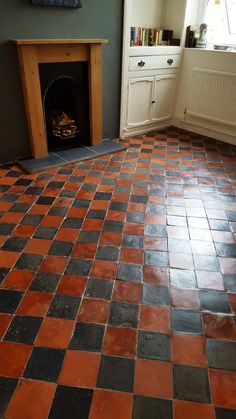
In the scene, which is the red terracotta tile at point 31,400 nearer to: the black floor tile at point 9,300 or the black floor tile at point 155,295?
the black floor tile at point 9,300

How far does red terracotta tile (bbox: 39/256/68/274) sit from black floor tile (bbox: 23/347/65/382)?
47cm

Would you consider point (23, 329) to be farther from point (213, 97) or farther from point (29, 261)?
point (213, 97)

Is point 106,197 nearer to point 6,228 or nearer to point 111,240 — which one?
point 111,240

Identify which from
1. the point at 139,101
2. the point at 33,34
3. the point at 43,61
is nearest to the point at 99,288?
the point at 43,61

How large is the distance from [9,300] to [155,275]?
769mm

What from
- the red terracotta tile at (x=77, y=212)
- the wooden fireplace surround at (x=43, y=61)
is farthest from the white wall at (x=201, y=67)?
the red terracotta tile at (x=77, y=212)

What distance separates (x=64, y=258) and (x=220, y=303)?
884 millimetres

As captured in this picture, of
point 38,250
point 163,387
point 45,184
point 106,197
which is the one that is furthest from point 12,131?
point 163,387

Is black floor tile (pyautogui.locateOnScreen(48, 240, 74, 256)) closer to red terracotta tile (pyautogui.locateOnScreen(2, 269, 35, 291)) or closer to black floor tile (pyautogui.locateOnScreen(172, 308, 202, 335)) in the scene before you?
red terracotta tile (pyautogui.locateOnScreen(2, 269, 35, 291))

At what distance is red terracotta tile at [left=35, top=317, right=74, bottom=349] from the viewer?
133cm

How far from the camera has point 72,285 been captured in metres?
1.62

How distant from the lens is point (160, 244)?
6.36 ft

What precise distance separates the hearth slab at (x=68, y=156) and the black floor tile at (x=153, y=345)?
1882mm

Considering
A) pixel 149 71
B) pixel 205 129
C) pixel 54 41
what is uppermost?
pixel 54 41
